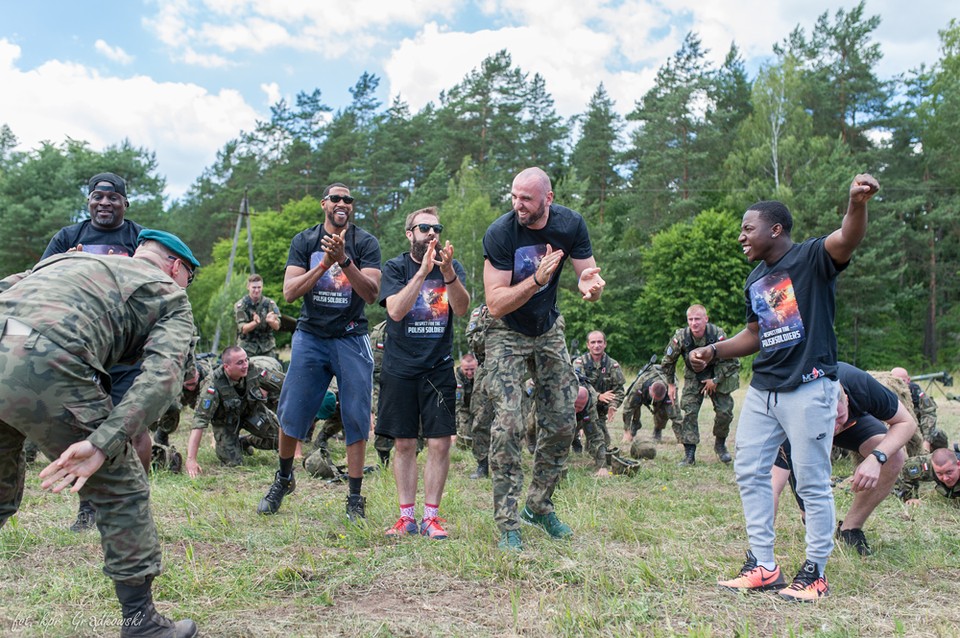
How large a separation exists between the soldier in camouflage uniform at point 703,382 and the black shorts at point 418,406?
15.6ft

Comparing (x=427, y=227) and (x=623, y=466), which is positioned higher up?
(x=427, y=227)

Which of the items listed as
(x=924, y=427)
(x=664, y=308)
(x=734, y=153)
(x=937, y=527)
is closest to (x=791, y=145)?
(x=734, y=153)

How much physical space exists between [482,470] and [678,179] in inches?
1315

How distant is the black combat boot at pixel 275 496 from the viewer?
562 cm

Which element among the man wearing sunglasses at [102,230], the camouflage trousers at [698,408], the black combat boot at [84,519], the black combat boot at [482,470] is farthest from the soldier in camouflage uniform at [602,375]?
the black combat boot at [84,519]

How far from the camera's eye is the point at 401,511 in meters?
5.23

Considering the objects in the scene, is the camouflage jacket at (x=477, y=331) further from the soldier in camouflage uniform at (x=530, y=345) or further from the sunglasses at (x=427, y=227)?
the soldier in camouflage uniform at (x=530, y=345)

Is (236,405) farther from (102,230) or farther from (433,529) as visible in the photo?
(433,529)

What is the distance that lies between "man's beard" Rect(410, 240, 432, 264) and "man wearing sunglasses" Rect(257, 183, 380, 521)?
1.15ft

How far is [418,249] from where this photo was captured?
5480mm

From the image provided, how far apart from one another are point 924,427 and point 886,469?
12.8 ft

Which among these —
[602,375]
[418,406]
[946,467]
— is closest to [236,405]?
[418,406]

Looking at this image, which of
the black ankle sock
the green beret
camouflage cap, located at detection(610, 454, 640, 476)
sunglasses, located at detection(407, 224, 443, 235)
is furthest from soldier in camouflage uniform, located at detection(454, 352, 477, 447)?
the green beret

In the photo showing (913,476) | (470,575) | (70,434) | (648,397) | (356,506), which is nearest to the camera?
(70,434)
